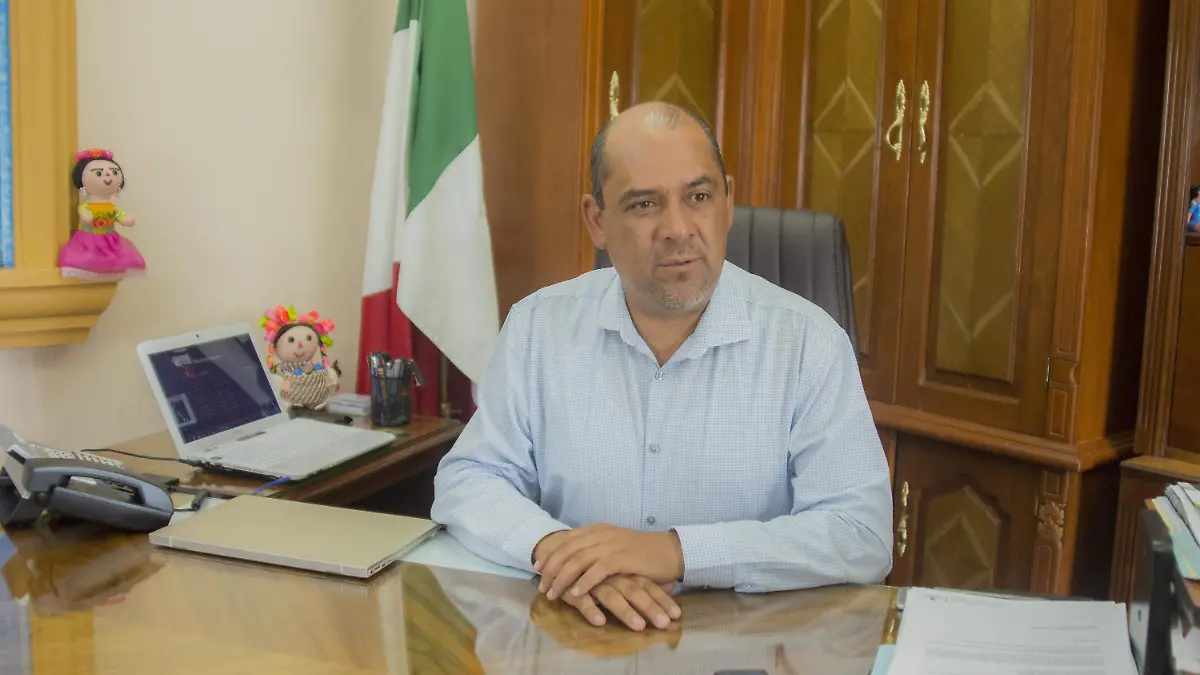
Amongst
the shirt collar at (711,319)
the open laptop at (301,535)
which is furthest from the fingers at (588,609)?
the shirt collar at (711,319)

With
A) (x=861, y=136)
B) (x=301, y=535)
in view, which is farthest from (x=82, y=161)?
(x=861, y=136)

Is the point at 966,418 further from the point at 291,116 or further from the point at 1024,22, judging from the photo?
the point at 291,116

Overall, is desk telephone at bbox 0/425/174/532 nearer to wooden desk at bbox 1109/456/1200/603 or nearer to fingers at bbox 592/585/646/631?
fingers at bbox 592/585/646/631

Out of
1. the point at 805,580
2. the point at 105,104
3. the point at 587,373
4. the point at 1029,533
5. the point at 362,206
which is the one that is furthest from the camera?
the point at 362,206

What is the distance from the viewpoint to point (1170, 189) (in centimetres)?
229

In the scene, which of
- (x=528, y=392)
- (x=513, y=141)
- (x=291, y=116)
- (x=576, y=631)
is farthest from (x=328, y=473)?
(x=513, y=141)

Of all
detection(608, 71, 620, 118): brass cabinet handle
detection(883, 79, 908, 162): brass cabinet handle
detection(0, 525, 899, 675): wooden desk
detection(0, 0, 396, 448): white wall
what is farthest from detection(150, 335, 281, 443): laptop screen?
Result: detection(883, 79, 908, 162): brass cabinet handle

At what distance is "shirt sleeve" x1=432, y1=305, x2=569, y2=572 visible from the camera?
4.54 ft

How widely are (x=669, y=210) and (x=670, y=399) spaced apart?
267mm

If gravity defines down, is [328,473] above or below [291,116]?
below

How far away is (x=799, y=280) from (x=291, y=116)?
1.34 metres

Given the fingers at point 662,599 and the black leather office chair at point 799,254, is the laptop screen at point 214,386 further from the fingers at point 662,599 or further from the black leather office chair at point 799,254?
the fingers at point 662,599

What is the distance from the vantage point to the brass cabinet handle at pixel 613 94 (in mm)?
2783

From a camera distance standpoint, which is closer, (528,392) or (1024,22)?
(528,392)
